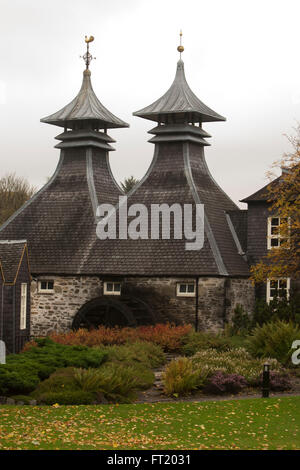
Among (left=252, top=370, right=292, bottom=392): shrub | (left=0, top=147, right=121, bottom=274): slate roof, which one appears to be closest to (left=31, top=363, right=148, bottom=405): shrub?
(left=252, top=370, right=292, bottom=392): shrub

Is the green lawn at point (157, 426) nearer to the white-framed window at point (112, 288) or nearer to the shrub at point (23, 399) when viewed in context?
the shrub at point (23, 399)

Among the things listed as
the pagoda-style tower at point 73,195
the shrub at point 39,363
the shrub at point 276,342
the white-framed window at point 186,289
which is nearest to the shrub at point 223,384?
the shrub at point 39,363

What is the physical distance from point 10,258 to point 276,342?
33.4 feet

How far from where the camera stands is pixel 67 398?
1820 centimetres

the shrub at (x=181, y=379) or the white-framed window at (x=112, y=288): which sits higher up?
the white-framed window at (x=112, y=288)

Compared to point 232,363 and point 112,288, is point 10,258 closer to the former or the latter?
point 112,288

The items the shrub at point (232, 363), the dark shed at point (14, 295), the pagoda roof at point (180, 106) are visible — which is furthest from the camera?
the pagoda roof at point (180, 106)

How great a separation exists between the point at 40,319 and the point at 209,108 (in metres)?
11.8

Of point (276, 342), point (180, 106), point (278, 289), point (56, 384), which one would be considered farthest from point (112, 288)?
point (56, 384)

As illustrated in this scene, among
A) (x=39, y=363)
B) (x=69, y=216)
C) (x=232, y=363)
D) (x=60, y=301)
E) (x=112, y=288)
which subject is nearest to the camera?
(x=39, y=363)

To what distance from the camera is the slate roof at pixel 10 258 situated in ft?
93.0

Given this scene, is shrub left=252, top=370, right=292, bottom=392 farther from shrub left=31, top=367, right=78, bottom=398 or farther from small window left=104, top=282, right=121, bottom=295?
small window left=104, top=282, right=121, bottom=295

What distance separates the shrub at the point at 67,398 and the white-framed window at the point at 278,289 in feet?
46.8

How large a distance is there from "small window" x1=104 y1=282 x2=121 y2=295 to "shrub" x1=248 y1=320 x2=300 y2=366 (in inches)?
368
